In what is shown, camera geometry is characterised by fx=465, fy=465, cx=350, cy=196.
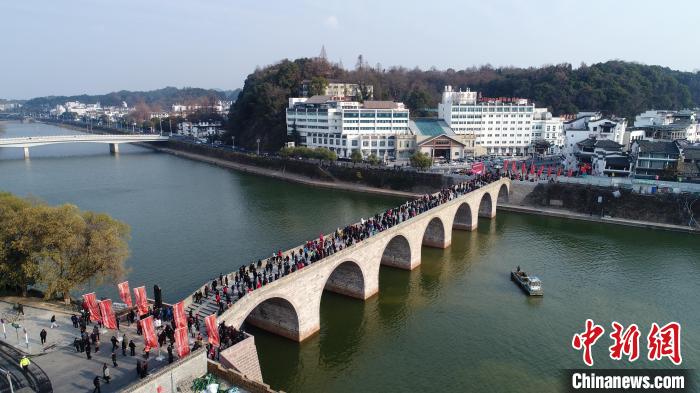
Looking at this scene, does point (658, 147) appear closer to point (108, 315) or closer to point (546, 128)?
point (546, 128)

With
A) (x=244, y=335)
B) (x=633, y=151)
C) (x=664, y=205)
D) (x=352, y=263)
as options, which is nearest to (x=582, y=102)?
(x=633, y=151)

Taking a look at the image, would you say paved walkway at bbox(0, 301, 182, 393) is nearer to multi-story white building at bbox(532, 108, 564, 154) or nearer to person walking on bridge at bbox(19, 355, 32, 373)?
person walking on bridge at bbox(19, 355, 32, 373)

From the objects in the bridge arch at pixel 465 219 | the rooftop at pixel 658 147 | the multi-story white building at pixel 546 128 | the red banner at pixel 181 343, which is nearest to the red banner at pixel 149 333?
the red banner at pixel 181 343

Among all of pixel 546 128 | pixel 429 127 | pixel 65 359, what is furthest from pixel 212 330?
pixel 546 128

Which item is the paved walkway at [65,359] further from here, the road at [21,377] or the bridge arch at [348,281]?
the bridge arch at [348,281]

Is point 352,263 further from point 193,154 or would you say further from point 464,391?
point 193,154

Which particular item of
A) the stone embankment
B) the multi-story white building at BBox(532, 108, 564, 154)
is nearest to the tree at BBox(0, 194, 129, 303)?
the stone embankment
